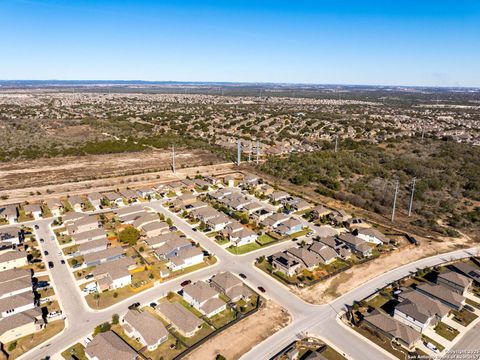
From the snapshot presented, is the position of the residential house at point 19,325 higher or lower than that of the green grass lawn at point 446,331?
higher

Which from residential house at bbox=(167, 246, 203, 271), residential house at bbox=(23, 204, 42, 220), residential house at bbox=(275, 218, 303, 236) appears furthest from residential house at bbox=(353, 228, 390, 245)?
residential house at bbox=(23, 204, 42, 220)

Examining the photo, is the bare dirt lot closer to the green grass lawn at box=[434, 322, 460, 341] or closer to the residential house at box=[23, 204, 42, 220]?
the residential house at box=[23, 204, 42, 220]

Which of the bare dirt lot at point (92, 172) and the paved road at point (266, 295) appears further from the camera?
the bare dirt lot at point (92, 172)

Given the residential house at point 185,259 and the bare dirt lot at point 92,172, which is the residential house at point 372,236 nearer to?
the residential house at point 185,259

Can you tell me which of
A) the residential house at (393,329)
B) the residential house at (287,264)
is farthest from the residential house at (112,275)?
the residential house at (393,329)

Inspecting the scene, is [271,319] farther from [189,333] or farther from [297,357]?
[189,333]
